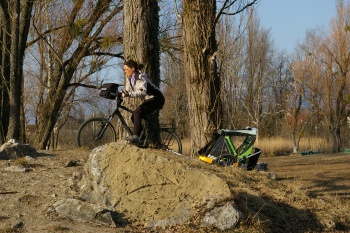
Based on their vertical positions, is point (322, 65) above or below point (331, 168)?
above

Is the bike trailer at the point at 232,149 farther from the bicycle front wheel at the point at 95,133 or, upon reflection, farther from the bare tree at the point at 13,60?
the bare tree at the point at 13,60

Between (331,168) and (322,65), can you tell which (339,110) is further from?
(331,168)

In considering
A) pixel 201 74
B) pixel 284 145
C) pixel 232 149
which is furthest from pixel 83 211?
pixel 284 145

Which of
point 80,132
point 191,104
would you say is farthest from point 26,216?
point 191,104

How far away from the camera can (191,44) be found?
1266 cm

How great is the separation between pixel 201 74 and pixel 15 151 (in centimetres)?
410

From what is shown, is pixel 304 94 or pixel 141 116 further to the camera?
pixel 304 94

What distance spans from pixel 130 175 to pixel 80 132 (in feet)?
13.6

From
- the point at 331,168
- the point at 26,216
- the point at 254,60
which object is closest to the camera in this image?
the point at 26,216

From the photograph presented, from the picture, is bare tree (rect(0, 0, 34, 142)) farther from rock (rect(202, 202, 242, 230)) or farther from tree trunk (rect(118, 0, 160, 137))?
rock (rect(202, 202, 242, 230))

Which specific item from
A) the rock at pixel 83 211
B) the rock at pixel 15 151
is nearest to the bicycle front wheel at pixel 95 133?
the rock at pixel 15 151

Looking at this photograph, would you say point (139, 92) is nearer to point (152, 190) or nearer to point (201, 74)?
point (152, 190)

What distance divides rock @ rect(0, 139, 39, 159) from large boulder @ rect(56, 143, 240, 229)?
193 centimetres

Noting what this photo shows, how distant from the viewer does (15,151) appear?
1020 centimetres
